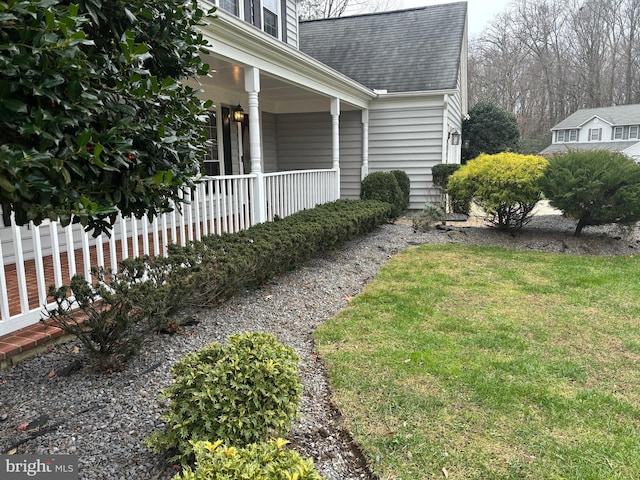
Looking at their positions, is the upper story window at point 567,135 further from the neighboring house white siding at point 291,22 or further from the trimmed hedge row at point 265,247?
the trimmed hedge row at point 265,247

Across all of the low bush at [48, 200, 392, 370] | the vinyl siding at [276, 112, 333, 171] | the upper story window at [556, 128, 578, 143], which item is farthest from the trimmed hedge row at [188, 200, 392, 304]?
the upper story window at [556, 128, 578, 143]

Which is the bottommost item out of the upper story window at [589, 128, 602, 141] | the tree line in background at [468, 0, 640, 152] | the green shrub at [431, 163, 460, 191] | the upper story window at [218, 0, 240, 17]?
the green shrub at [431, 163, 460, 191]

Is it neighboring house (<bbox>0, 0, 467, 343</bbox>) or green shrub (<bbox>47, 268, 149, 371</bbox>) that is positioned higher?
neighboring house (<bbox>0, 0, 467, 343</bbox>)

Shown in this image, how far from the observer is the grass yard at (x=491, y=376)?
2504mm

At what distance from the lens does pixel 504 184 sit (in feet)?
27.9

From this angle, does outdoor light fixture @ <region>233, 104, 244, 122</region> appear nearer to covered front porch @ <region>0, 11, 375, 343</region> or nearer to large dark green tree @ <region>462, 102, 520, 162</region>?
covered front porch @ <region>0, 11, 375, 343</region>

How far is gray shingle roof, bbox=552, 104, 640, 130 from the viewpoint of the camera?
1163 inches

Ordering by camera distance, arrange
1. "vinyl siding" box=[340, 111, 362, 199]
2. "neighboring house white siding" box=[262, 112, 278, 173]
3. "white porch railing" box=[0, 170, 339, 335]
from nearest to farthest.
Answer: "white porch railing" box=[0, 170, 339, 335] < "neighboring house white siding" box=[262, 112, 278, 173] < "vinyl siding" box=[340, 111, 362, 199]

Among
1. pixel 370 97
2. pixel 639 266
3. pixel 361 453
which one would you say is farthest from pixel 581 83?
pixel 361 453

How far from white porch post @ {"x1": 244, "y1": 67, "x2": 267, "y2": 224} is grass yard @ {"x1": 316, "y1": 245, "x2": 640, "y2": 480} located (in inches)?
79.5

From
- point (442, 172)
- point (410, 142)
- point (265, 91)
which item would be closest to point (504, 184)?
point (442, 172)

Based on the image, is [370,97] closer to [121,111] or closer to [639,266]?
[639,266]

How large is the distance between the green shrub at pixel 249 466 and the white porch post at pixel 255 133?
4.94 m

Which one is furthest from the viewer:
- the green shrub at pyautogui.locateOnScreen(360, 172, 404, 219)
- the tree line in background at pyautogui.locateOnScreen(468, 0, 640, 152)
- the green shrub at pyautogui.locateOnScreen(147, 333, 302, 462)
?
the tree line in background at pyautogui.locateOnScreen(468, 0, 640, 152)
